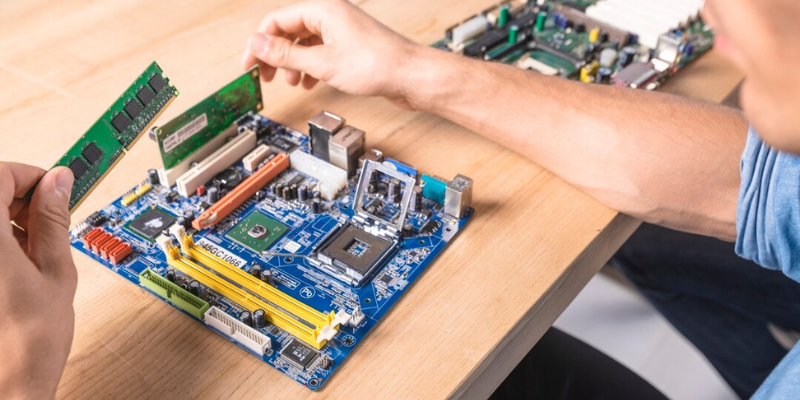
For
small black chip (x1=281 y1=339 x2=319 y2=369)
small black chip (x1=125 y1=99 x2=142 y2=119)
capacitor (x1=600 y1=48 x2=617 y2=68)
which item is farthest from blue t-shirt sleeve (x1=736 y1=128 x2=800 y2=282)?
small black chip (x1=125 y1=99 x2=142 y2=119)

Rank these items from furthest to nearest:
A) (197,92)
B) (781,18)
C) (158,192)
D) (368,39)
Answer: (197,92) < (368,39) < (158,192) < (781,18)

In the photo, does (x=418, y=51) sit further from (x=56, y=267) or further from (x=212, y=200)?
(x=56, y=267)

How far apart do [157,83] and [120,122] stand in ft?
0.39

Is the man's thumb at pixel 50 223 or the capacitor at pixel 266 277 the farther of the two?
the capacitor at pixel 266 277

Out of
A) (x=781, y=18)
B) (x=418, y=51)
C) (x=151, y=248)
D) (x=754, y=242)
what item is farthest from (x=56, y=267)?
(x=754, y=242)

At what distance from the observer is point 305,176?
1567 millimetres

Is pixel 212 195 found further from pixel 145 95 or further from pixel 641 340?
pixel 641 340

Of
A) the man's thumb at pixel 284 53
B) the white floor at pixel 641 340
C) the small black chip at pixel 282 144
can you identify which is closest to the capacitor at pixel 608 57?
the man's thumb at pixel 284 53

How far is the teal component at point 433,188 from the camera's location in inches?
58.3

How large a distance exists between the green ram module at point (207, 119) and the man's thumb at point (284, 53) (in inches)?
3.9

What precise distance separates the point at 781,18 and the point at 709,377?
219 cm

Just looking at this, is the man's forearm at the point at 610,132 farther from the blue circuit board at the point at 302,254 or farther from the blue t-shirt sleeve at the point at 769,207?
the blue circuit board at the point at 302,254

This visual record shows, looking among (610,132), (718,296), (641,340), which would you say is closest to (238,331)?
(610,132)

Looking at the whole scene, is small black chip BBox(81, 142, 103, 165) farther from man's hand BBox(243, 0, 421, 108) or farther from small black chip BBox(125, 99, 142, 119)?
man's hand BBox(243, 0, 421, 108)
